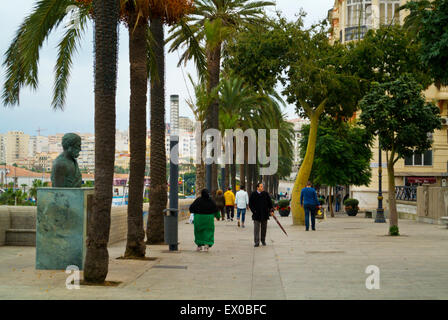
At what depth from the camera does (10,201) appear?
29.1 metres

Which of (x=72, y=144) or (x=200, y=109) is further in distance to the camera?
(x=200, y=109)

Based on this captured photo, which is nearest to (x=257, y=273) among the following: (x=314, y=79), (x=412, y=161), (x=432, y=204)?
(x=314, y=79)

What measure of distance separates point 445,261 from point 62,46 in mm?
9740

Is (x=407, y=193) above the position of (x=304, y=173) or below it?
below

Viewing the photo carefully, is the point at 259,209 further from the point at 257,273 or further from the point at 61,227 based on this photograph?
the point at 61,227

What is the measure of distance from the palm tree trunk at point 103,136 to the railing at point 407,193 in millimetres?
30437

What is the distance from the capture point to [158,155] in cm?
1670

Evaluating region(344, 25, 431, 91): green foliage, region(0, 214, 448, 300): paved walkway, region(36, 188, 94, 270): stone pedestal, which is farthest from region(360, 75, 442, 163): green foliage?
region(36, 188, 94, 270): stone pedestal

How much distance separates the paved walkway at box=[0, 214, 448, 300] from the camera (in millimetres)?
8750

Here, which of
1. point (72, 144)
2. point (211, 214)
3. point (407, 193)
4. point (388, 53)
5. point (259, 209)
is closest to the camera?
point (72, 144)

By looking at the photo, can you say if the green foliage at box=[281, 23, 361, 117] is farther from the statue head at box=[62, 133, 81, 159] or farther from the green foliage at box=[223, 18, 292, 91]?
the statue head at box=[62, 133, 81, 159]

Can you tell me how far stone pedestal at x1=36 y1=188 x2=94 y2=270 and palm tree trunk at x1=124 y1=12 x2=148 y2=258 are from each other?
2.40 metres

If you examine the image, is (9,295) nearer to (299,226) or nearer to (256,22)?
(299,226)

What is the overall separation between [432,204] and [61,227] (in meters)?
22.2
